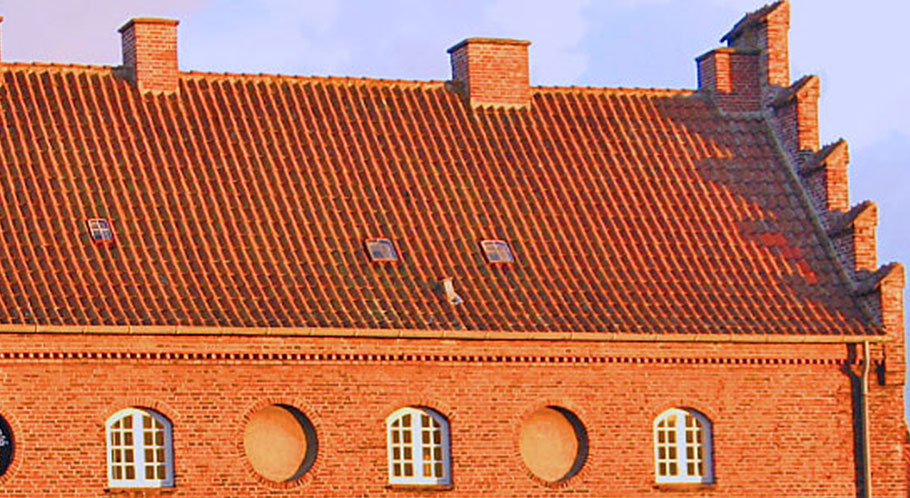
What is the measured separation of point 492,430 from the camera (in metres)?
46.5

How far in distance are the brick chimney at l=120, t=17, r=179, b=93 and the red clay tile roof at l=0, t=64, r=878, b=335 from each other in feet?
1.11

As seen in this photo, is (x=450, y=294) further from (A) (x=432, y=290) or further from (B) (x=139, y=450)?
(B) (x=139, y=450)

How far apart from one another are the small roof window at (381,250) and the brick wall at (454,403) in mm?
2291

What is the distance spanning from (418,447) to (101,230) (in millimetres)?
6788

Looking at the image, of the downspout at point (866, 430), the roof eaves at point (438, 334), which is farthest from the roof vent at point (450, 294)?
the downspout at point (866, 430)

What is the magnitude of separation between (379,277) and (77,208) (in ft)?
18.2

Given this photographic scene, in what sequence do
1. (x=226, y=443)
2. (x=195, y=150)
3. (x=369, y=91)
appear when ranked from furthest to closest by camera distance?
(x=369, y=91) → (x=195, y=150) → (x=226, y=443)

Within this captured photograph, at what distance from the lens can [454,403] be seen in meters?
46.1

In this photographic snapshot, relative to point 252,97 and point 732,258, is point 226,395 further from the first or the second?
point 732,258

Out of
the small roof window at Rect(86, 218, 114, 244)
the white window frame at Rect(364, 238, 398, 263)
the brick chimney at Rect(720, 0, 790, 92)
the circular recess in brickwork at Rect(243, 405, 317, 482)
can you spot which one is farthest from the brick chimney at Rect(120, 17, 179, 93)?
the brick chimney at Rect(720, 0, 790, 92)

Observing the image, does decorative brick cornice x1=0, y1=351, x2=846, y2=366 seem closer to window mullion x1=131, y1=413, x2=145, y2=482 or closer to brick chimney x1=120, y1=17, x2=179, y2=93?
window mullion x1=131, y1=413, x2=145, y2=482

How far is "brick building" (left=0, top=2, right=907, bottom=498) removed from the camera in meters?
43.9

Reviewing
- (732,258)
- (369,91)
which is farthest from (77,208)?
(732,258)

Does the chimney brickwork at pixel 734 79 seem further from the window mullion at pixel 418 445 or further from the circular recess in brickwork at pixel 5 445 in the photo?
the circular recess in brickwork at pixel 5 445
